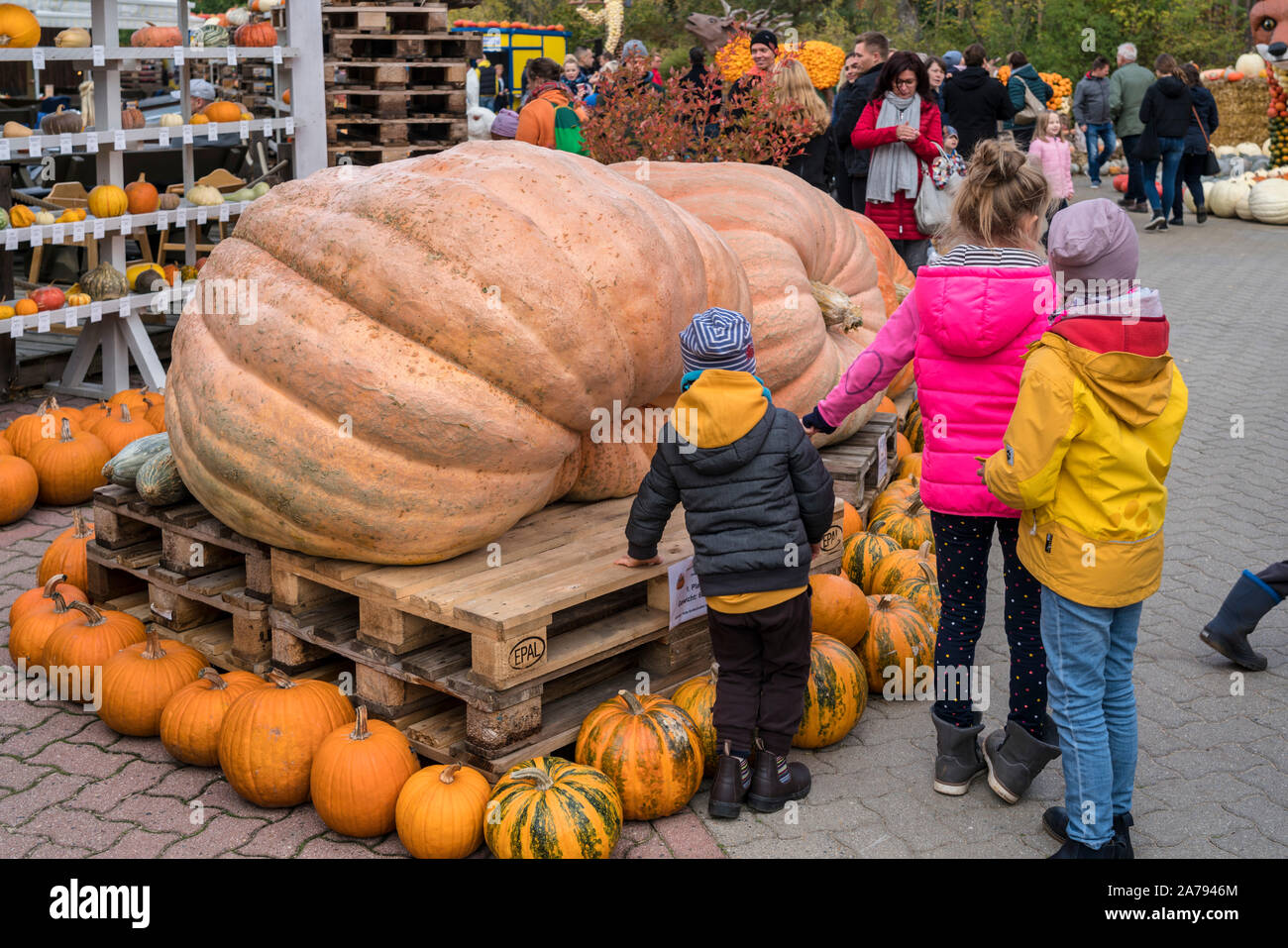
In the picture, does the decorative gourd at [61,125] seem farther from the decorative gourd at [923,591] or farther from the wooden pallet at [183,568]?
the decorative gourd at [923,591]

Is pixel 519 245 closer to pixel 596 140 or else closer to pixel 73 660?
pixel 73 660

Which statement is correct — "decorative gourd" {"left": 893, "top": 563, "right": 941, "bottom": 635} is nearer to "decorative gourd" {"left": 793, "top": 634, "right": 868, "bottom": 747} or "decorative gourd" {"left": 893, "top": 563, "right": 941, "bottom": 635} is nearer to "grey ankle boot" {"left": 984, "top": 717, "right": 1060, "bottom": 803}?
"decorative gourd" {"left": 793, "top": 634, "right": 868, "bottom": 747}

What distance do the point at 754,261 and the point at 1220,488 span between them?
9.64 ft

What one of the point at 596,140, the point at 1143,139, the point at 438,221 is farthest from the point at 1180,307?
the point at 438,221

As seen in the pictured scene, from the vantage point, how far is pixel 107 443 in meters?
5.79

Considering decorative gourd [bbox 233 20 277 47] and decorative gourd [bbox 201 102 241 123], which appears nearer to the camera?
decorative gourd [bbox 201 102 241 123]

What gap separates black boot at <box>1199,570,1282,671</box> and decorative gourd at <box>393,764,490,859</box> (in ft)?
8.92

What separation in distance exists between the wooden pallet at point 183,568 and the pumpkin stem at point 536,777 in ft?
3.73

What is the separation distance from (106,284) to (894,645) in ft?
17.1

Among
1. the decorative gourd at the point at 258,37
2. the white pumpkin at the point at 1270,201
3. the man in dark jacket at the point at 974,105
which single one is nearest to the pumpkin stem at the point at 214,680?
the decorative gourd at the point at 258,37

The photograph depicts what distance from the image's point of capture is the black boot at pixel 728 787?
3.46 m

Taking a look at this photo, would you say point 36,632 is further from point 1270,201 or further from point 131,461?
point 1270,201

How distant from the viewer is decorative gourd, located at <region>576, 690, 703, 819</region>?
3.39m

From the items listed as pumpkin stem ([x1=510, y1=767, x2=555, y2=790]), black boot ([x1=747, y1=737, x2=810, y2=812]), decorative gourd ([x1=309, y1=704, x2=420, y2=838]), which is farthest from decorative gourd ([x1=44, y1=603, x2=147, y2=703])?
black boot ([x1=747, y1=737, x2=810, y2=812])
